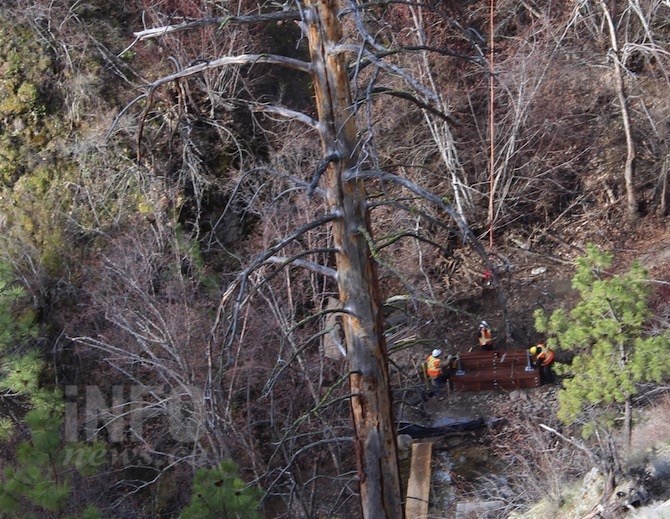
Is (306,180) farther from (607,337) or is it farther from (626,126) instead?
(626,126)

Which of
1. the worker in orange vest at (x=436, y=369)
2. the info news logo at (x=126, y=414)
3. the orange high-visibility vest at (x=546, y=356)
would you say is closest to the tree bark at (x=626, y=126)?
the orange high-visibility vest at (x=546, y=356)

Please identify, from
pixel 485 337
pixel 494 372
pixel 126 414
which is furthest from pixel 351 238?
pixel 485 337

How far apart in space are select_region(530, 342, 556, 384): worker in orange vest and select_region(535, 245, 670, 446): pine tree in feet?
16.9

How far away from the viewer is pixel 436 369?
1464cm

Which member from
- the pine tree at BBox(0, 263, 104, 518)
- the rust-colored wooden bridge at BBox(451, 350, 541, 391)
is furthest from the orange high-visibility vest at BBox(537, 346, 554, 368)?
the pine tree at BBox(0, 263, 104, 518)

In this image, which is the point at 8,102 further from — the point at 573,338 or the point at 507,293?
the point at 573,338

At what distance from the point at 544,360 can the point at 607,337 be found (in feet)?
19.3

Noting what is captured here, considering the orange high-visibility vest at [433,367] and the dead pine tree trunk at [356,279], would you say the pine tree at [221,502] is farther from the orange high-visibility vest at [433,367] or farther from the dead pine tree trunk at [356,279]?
the orange high-visibility vest at [433,367]

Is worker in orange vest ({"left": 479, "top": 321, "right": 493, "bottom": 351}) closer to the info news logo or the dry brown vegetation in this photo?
the dry brown vegetation

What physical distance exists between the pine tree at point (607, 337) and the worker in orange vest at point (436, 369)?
17.8 feet

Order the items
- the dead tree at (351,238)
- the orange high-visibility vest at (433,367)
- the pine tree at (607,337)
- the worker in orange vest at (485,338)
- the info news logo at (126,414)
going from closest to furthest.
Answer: the dead tree at (351,238), the pine tree at (607,337), the info news logo at (126,414), the orange high-visibility vest at (433,367), the worker in orange vest at (485,338)

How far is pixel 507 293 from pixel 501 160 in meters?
2.73

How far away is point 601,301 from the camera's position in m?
8.41

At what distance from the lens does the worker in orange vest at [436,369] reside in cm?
1462
